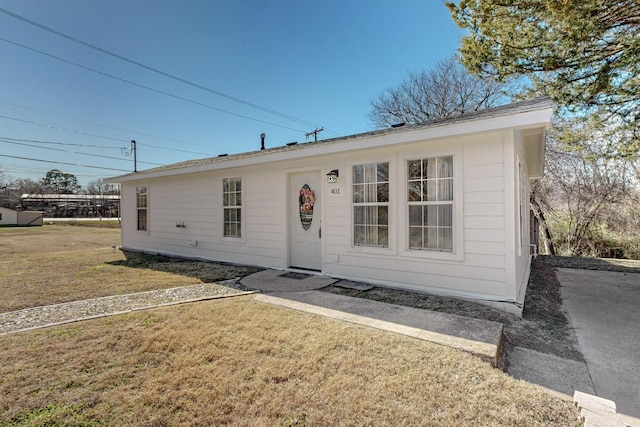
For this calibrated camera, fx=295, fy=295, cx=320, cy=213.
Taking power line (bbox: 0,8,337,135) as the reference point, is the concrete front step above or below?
below

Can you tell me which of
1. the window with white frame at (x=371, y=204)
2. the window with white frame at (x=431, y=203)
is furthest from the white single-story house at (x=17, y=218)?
the window with white frame at (x=431, y=203)

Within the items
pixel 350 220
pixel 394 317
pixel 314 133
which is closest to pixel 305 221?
pixel 350 220

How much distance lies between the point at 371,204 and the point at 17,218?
4408 cm

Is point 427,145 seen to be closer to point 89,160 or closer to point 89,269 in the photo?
point 89,269

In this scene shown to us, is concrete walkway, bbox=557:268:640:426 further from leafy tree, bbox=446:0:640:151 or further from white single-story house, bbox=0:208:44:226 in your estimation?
white single-story house, bbox=0:208:44:226

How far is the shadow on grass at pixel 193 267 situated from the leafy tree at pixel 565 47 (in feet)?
21.7

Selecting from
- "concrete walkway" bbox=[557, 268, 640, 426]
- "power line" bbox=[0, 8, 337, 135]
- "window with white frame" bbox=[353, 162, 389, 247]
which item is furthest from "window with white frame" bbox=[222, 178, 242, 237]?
"power line" bbox=[0, 8, 337, 135]

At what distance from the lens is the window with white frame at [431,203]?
477 cm

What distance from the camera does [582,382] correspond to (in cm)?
257

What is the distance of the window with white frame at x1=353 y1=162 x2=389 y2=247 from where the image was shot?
17.7 feet

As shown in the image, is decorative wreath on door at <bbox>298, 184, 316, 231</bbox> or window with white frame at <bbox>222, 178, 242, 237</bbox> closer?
decorative wreath on door at <bbox>298, 184, 316, 231</bbox>

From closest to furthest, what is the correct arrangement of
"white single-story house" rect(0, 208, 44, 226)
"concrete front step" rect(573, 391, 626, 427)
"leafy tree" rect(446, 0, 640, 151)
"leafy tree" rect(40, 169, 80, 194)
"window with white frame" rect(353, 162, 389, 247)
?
1. "concrete front step" rect(573, 391, 626, 427)
2. "leafy tree" rect(446, 0, 640, 151)
3. "window with white frame" rect(353, 162, 389, 247)
4. "white single-story house" rect(0, 208, 44, 226)
5. "leafy tree" rect(40, 169, 80, 194)

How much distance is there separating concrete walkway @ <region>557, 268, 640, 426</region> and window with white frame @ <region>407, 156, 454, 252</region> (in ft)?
6.58

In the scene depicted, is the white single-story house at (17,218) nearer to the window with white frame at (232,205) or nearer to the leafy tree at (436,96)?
the window with white frame at (232,205)
